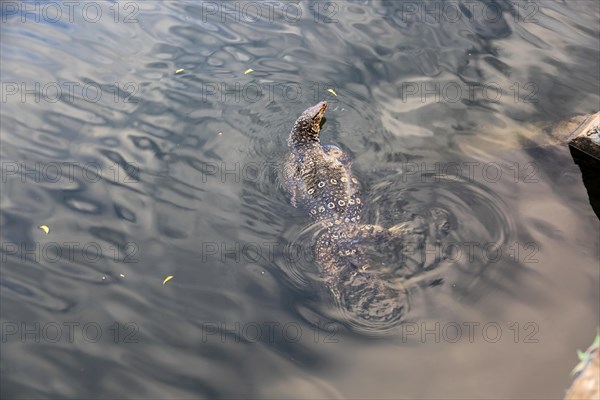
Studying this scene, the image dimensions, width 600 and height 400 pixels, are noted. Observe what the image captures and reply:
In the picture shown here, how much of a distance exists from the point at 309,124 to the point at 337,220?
60.7 inches

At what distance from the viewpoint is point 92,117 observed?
7.06 m

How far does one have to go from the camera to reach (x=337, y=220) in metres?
5.70

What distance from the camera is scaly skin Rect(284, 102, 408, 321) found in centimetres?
504

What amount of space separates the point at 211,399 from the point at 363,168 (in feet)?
Result: 10.6

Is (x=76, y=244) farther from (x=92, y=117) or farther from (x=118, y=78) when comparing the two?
(x=118, y=78)

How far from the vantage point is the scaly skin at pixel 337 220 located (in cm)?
504

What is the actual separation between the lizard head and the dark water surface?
1.02 ft
